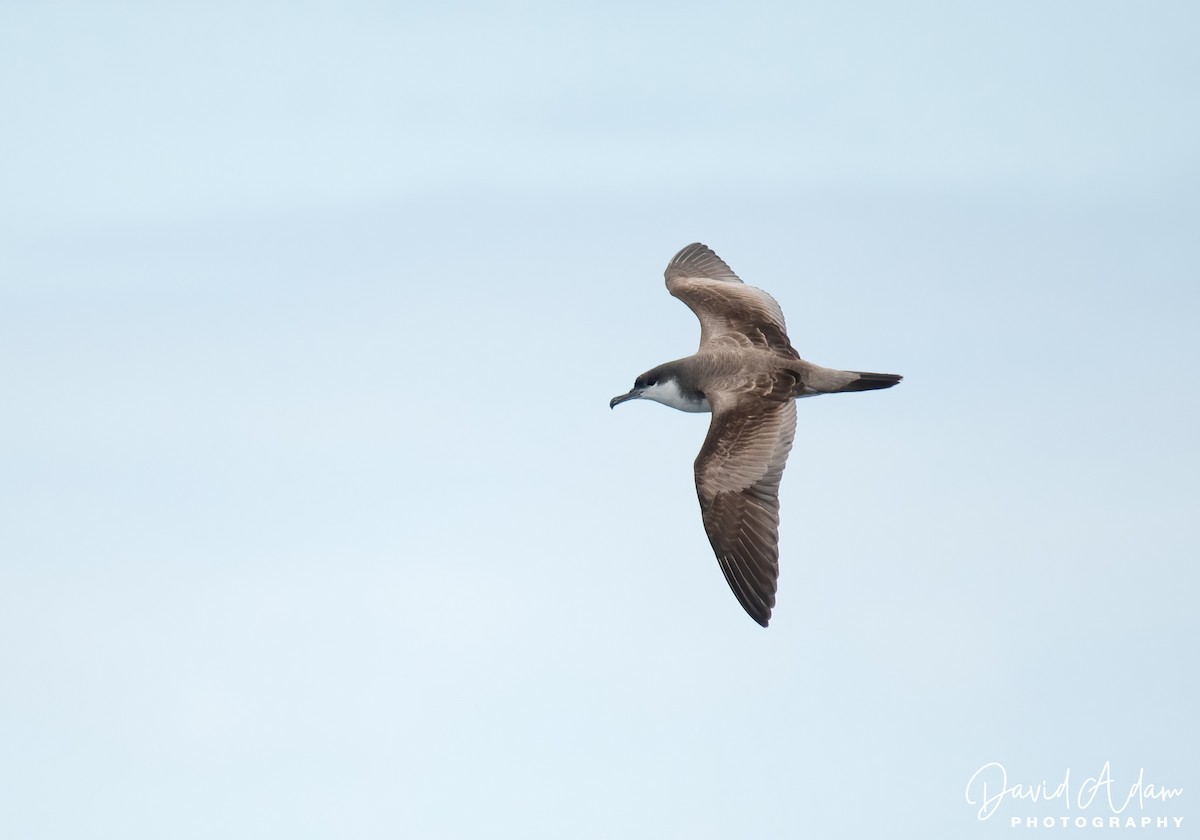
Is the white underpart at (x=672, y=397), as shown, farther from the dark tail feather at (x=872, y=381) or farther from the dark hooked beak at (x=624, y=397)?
the dark tail feather at (x=872, y=381)

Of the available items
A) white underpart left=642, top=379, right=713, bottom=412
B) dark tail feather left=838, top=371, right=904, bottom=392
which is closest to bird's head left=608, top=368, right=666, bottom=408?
white underpart left=642, top=379, right=713, bottom=412

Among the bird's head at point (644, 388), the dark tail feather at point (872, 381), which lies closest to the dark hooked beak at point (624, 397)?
the bird's head at point (644, 388)

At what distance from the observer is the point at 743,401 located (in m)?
17.1

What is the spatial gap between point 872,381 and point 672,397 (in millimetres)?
2301

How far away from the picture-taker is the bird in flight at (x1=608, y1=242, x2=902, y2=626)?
16.0 meters

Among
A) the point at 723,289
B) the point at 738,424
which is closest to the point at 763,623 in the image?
the point at 738,424

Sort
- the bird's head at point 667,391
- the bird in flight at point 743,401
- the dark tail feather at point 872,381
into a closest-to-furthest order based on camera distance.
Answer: the bird in flight at point 743,401 < the dark tail feather at point 872,381 < the bird's head at point 667,391

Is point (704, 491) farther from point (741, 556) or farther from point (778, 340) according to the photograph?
point (778, 340)

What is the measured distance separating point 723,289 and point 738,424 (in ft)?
10.9

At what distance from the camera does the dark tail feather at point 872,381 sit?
17328 mm

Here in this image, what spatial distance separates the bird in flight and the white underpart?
0.04ft

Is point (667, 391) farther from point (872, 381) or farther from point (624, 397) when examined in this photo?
point (872, 381)

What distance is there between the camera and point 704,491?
16406 millimetres

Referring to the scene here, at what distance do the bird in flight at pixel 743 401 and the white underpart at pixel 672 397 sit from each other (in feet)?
0.04
